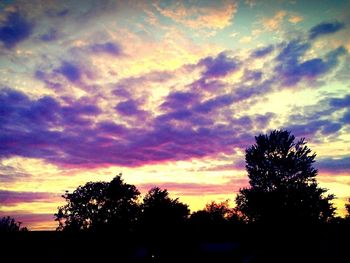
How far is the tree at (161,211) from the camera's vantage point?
4709cm

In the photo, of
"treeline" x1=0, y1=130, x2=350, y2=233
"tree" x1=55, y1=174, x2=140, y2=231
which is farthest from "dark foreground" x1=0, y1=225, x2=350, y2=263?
"tree" x1=55, y1=174, x2=140, y2=231

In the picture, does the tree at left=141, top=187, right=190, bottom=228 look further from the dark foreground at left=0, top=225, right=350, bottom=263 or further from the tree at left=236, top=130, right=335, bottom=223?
the tree at left=236, top=130, right=335, bottom=223

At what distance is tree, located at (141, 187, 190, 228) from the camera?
47094 mm

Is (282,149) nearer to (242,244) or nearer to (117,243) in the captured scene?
(242,244)

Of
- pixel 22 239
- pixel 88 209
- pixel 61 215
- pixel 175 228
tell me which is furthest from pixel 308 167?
pixel 61 215

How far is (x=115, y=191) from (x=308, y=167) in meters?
48.1

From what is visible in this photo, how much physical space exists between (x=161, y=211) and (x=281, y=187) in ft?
64.9

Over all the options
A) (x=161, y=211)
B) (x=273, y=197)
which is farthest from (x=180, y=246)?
(x=273, y=197)

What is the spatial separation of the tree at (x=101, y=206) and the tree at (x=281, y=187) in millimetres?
36043

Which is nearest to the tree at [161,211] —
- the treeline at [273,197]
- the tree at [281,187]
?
the treeline at [273,197]

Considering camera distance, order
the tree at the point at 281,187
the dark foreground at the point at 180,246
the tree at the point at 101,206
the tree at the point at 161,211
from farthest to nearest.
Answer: the tree at the point at 101,206 < the tree at the point at 161,211 < the tree at the point at 281,187 < the dark foreground at the point at 180,246

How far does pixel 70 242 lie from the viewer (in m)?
36.2

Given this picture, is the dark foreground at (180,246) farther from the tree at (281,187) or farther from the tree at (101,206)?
the tree at (101,206)

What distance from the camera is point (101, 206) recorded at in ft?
237
